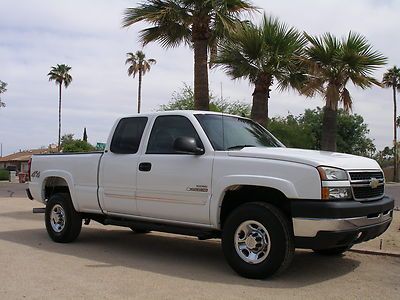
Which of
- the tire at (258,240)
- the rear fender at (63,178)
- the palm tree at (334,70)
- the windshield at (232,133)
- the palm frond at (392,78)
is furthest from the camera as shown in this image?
the palm frond at (392,78)

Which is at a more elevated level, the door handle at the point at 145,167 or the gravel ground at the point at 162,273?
the door handle at the point at 145,167

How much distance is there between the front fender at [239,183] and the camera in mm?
6102

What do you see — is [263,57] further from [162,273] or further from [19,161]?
[19,161]

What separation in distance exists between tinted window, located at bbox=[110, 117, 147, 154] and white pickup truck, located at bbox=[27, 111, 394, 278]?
0.02 meters

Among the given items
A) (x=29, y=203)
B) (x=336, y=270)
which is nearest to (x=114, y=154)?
(x=336, y=270)

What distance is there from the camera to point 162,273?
6730 millimetres

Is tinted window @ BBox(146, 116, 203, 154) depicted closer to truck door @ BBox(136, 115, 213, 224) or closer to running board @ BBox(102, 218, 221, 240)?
truck door @ BBox(136, 115, 213, 224)

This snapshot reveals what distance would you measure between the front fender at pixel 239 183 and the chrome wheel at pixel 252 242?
1.33 ft

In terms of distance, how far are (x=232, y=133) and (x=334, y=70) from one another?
265 inches

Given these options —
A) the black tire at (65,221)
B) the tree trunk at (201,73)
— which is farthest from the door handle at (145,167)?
the tree trunk at (201,73)

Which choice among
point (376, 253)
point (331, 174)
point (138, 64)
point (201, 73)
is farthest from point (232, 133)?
point (138, 64)

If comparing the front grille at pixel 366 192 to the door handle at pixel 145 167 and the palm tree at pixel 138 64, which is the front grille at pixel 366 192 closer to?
the door handle at pixel 145 167

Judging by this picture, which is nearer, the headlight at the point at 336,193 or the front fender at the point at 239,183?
the headlight at the point at 336,193

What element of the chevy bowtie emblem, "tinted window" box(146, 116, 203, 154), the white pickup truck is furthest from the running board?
the chevy bowtie emblem
